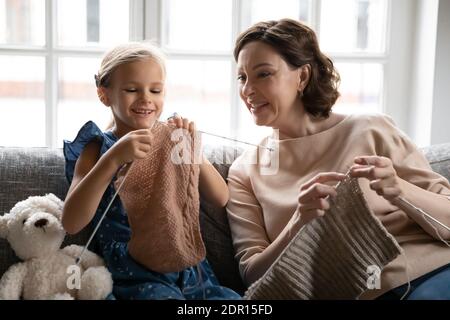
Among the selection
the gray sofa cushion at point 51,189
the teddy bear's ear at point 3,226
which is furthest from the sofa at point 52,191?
the teddy bear's ear at point 3,226

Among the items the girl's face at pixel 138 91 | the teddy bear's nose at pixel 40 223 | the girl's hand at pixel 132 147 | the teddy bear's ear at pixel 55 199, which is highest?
the girl's face at pixel 138 91

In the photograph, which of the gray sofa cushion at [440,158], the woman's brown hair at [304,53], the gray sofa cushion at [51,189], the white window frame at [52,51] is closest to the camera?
the woman's brown hair at [304,53]

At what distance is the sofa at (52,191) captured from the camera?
164 centimetres

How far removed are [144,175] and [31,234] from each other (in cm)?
27

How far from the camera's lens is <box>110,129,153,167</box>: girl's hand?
1.34 meters

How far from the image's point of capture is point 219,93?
7.28ft

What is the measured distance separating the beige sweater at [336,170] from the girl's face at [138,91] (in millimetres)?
306

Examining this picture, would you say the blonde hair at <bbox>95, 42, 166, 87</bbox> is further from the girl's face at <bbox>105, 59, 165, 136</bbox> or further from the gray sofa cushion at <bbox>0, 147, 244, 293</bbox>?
the gray sofa cushion at <bbox>0, 147, 244, 293</bbox>

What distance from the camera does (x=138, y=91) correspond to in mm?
1462

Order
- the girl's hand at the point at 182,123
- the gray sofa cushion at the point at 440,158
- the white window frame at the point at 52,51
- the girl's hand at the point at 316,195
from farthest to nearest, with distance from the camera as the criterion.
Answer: the white window frame at the point at 52,51 → the gray sofa cushion at the point at 440,158 → the girl's hand at the point at 182,123 → the girl's hand at the point at 316,195

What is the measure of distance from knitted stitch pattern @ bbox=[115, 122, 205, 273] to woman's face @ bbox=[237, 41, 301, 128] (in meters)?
0.19

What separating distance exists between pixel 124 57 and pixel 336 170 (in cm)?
53

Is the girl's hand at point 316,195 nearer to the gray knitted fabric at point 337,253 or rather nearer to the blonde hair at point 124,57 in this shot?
the gray knitted fabric at point 337,253
